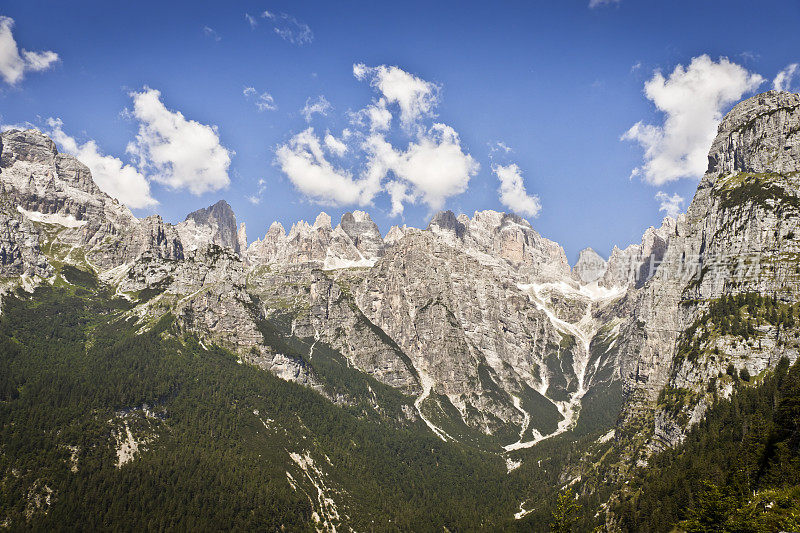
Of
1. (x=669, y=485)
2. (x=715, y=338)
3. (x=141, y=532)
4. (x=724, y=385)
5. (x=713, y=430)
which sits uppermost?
(x=715, y=338)

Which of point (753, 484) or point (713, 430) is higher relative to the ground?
point (713, 430)

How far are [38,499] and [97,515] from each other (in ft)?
73.3

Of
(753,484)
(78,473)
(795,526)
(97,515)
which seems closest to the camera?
(795,526)

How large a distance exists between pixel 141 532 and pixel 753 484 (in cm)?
20907

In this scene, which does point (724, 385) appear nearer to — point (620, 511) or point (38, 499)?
point (620, 511)

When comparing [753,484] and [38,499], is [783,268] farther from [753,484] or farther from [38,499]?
[38,499]

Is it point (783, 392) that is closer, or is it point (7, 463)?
point (783, 392)

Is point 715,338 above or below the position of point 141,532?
above

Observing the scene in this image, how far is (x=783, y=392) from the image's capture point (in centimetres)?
13562

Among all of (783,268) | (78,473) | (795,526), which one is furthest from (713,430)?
(78,473)

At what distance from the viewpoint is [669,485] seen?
143250mm

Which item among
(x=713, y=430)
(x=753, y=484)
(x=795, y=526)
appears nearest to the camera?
(x=795, y=526)

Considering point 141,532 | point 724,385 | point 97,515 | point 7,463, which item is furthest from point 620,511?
point 7,463

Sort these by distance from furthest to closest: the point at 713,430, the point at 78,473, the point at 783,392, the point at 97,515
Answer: the point at 78,473
the point at 97,515
the point at 713,430
the point at 783,392
